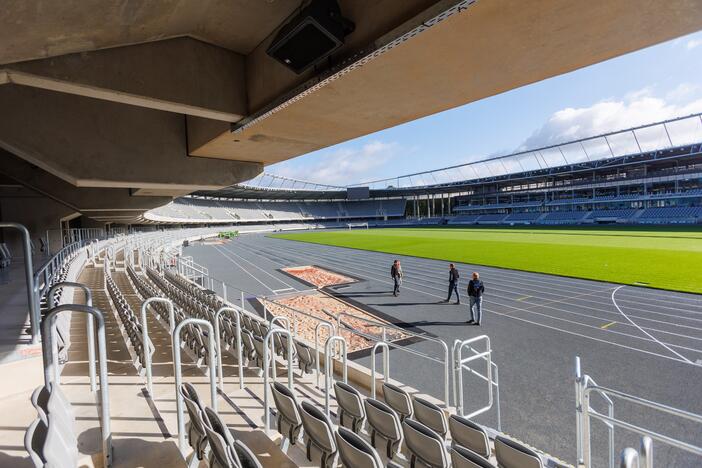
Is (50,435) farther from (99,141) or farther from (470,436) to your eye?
(99,141)

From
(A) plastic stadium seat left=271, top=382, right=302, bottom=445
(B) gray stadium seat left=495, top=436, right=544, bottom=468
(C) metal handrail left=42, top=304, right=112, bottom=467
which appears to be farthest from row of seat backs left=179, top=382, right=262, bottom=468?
(B) gray stadium seat left=495, top=436, right=544, bottom=468

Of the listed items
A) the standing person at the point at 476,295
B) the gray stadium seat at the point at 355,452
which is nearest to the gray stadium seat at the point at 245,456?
the gray stadium seat at the point at 355,452

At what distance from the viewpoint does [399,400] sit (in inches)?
174

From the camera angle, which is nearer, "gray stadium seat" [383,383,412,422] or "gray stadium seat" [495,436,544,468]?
"gray stadium seat" [495,436,544,468]

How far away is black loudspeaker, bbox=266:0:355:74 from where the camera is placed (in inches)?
125

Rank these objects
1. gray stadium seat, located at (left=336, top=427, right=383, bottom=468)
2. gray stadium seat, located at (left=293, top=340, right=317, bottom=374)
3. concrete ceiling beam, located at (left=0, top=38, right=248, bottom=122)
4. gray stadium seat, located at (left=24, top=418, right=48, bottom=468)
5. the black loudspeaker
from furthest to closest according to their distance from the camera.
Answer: gray stadium seat, located at (left=293, top=340, right=317, bottom=374), concrete ceiling beam, located at (left=0, top=38, right=248, bottom=122), the black loudspeaker, gray stadium seat, located at (left=336, top=427, right=383, bottom=468), gray stadium seat, located at (left=24, top=418, right=48, bottom=468)

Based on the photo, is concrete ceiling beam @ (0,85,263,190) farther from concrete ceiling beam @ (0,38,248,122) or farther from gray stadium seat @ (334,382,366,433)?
gray stadium seat @ (334,382,366,433)

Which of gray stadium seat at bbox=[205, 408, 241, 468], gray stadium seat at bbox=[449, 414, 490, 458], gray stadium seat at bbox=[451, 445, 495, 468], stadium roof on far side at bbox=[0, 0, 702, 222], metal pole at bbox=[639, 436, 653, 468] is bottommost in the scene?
gray stadium seat at bbox=[449, 414, 490, 458]

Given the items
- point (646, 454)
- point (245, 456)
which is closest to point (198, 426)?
point (245, 456)

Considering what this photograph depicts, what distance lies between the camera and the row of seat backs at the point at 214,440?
2.39 metres

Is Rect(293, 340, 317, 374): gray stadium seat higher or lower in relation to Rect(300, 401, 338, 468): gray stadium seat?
lower

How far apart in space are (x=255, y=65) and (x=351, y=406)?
4.44 m

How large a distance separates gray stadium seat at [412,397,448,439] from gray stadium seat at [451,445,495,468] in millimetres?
1004

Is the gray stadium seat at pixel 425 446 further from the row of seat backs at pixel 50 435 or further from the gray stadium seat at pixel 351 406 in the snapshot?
the row of seat backs at pixel 50 435
